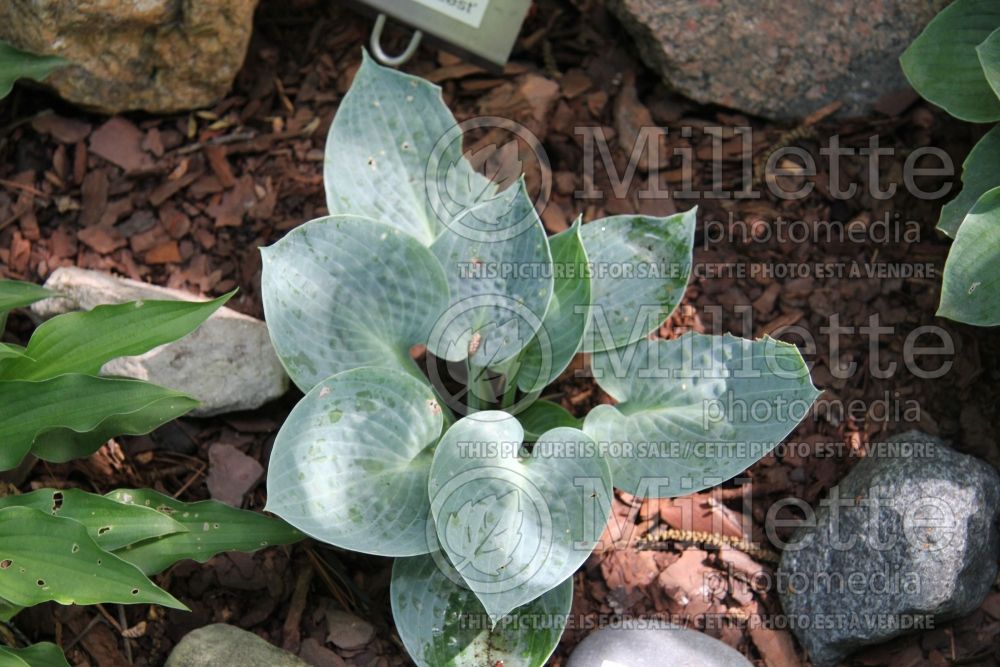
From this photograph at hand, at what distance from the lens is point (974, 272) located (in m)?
1.72

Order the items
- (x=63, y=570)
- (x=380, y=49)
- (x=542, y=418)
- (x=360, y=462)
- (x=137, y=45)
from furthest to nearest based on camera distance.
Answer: (x=380, y=49), (x=137, y=45), (x=542, y=418), (x=360, y=462), (x=63, y=570)

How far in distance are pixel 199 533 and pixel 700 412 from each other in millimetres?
875

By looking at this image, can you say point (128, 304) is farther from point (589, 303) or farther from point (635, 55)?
point (635, 55)

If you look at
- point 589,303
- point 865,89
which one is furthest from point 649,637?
point 865,89

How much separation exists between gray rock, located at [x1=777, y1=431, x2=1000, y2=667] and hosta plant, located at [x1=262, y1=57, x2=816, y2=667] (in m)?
0.34

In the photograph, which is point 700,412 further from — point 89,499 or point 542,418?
point 89,499

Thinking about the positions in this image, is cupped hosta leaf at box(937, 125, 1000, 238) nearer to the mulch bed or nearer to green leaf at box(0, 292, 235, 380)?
the mulch bed

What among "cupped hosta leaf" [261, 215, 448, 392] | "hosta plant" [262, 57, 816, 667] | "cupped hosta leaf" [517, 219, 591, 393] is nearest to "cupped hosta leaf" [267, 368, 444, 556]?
"hosta plant" [262, 57, 816, 667]

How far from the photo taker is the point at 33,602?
148 centimetres

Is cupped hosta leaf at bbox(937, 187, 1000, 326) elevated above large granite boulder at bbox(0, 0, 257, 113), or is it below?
above

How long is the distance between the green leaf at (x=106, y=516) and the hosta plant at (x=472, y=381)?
0.77ft

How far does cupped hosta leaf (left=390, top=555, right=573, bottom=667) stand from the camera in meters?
1.62

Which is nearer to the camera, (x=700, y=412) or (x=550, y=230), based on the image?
(x=700, y=412)

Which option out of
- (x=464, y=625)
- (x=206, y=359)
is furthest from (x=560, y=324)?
(x=206, y=359)
